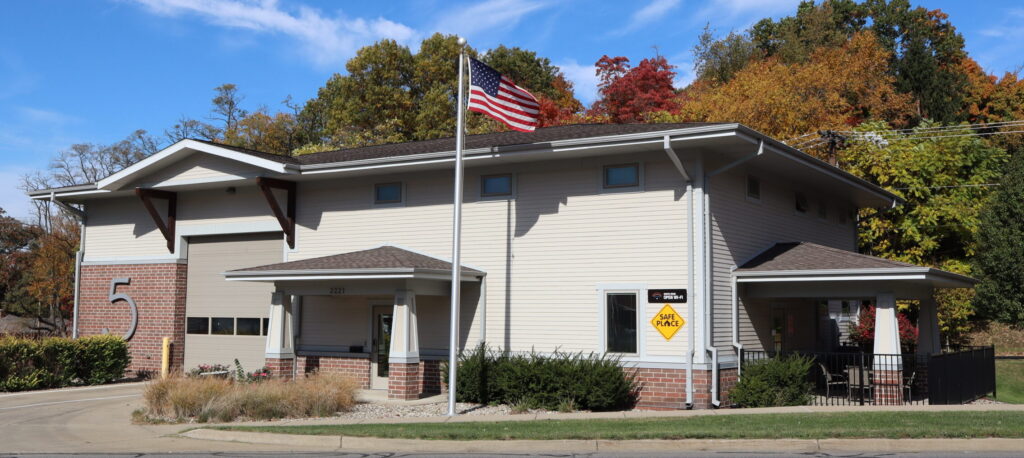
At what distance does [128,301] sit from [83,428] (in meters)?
11.3

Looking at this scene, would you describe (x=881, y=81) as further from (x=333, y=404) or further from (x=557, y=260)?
(x=333, y=404)

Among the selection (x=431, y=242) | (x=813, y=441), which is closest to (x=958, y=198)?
(x=431, y=242)

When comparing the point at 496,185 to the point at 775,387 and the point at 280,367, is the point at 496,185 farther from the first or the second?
the point at 775,387

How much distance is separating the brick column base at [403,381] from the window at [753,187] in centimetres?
833

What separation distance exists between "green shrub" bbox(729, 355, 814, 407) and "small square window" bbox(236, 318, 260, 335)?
42.0 ft

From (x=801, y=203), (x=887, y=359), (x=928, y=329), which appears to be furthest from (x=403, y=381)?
(x=928, y=329)

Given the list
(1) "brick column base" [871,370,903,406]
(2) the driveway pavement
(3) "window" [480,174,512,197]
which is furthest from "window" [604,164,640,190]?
(2) the driveway pavement

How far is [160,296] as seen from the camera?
25688 millimetres

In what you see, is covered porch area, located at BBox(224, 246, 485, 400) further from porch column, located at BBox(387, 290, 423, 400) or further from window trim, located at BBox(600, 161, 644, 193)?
window trim, located at BBox(600, 161, 644, 193)

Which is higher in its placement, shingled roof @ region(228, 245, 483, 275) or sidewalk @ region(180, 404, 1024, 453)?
shingled roof @ region(228, 245, 483, 275)

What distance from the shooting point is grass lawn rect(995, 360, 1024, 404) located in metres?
27.9

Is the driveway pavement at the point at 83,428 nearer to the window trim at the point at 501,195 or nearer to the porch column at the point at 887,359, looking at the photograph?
the window trim at the point at 501,195

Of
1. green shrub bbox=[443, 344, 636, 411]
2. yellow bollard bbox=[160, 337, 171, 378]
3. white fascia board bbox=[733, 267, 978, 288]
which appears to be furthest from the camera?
yellow bollard bbox=[160, 337, 171, 378]

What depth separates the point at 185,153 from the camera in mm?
23781
